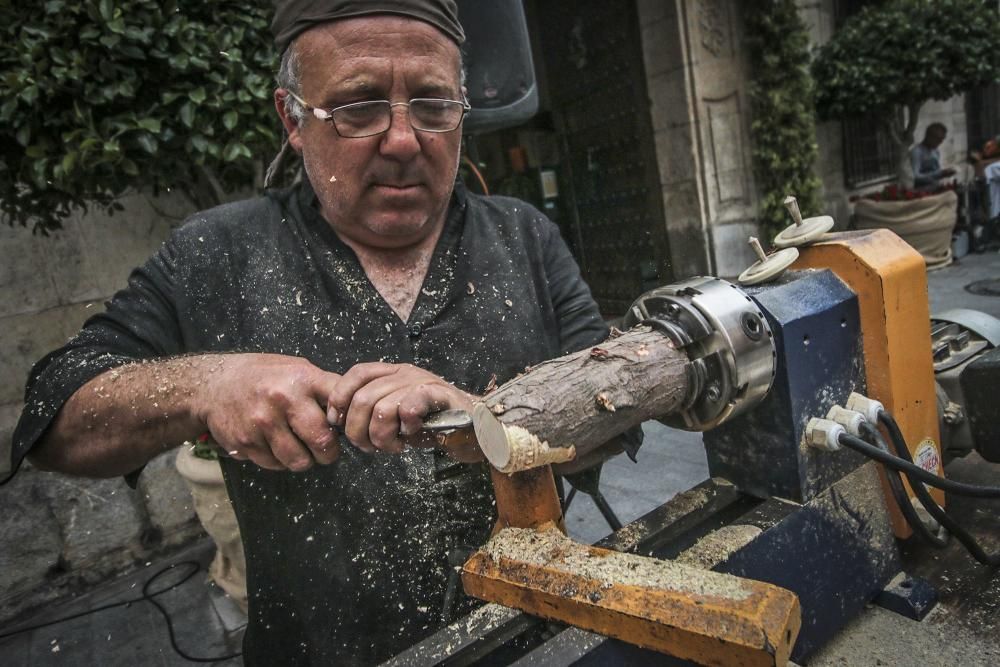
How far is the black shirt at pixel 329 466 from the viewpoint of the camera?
4.72ft

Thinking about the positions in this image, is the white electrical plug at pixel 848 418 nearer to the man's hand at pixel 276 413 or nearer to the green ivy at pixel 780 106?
the man's hand at pixel 276 413

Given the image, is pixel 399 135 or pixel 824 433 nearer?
pixel 824 433

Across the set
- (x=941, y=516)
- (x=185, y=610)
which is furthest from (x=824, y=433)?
(x=185, y=610)

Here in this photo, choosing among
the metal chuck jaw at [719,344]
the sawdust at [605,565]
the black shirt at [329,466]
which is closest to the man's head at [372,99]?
the black shirt at [329,466]

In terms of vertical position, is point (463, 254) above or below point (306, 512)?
above

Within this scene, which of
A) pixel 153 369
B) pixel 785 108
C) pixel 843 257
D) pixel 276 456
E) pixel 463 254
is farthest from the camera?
pixel 785 108

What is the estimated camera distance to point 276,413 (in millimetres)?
1008

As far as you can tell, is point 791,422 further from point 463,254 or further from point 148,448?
point 148,448

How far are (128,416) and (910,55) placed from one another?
25.8 feet

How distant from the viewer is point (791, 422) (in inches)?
51.0

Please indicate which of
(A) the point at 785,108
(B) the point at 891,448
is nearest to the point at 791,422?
(B) the point at 891,448

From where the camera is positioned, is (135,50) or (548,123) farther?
(548,123)

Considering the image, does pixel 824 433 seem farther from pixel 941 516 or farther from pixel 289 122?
pixel 289 122

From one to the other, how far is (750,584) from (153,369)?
1066mm
